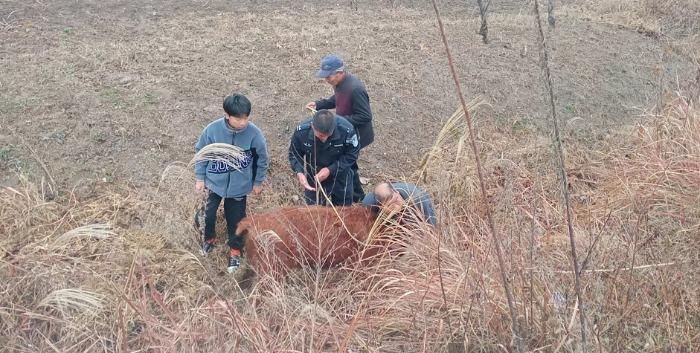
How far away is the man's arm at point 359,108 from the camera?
183 inches

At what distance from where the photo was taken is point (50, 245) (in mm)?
3771

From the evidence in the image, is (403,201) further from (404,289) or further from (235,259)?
(235,259)

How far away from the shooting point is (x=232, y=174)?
161 inches

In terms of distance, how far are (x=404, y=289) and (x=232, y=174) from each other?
5.39ft

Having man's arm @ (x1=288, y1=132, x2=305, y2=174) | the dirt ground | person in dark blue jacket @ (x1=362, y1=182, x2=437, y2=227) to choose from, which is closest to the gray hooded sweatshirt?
man's arm @ (x1=288, y1=132, x2=305, y2=174)

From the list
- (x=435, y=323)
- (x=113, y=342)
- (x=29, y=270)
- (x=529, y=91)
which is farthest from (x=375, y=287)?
(x=529, y=91)

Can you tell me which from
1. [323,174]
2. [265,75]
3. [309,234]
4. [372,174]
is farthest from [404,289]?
[265,75]

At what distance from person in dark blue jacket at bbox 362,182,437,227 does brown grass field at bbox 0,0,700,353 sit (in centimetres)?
11

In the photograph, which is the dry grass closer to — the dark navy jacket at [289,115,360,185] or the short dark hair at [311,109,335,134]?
the dark navy jacket at [289,115,360,185]

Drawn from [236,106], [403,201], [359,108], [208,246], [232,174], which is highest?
[236,106]

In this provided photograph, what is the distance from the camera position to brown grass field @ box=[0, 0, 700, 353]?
8.73ft

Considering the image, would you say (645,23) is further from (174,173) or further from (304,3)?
(174,173)

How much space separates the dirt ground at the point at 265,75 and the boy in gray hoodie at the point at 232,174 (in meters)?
0.62

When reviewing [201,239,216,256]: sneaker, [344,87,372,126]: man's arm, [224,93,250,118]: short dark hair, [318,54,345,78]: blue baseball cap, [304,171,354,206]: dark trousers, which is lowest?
[201,239,216,256]: sneaker
